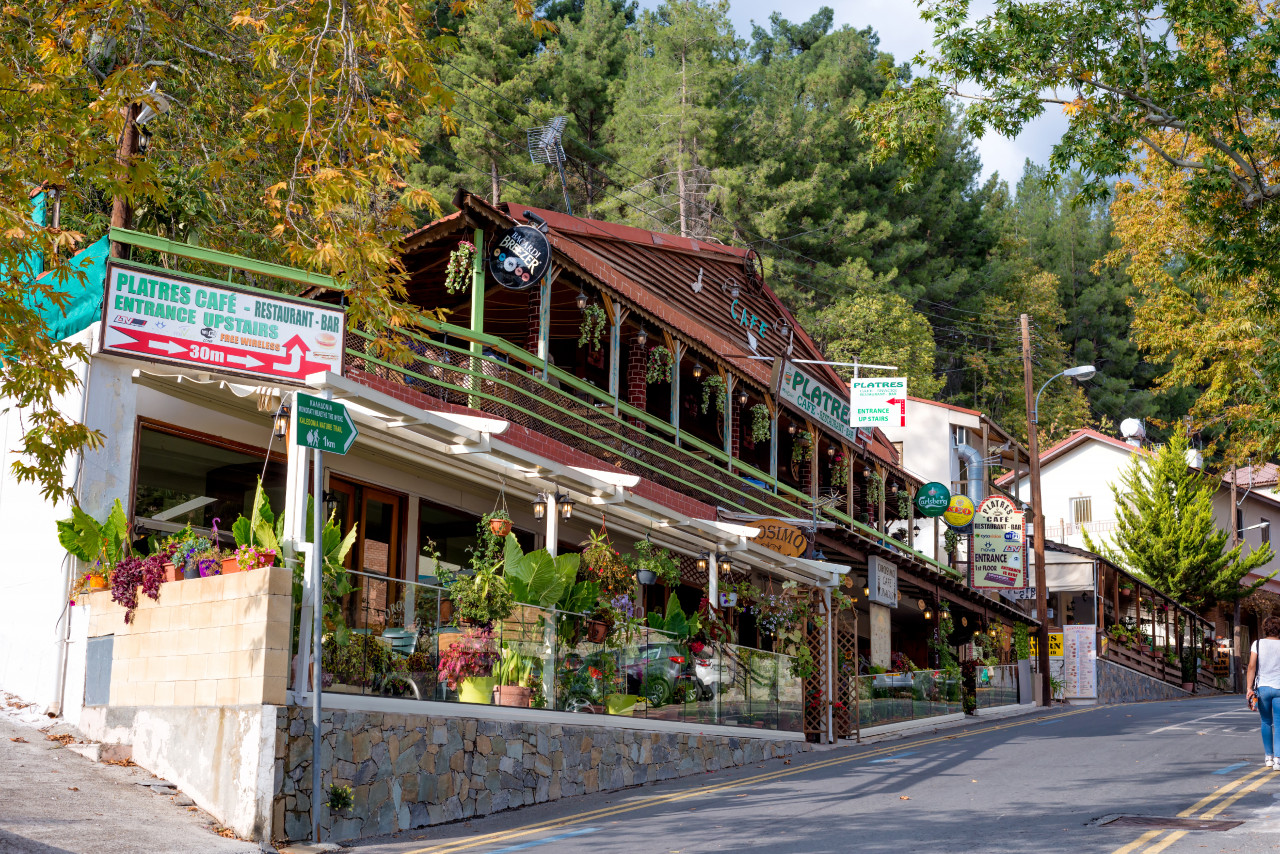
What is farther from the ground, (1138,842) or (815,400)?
(815,400)

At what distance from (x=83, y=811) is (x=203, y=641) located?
1918mm

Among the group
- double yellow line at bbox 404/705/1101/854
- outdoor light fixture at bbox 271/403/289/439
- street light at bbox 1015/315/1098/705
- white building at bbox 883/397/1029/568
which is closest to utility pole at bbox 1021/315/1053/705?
street light at bbox 1015/315/1098/705

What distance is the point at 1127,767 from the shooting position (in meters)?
14.7

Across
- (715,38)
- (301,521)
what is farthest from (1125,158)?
(715,38)

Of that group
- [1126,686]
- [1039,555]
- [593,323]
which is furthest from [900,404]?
[1126,686]

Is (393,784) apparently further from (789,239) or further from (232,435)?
(789,239)

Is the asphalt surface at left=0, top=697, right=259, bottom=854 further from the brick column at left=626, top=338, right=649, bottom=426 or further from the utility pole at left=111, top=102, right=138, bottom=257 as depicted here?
the brick column at left=626, top=338, right=649, bottom=426

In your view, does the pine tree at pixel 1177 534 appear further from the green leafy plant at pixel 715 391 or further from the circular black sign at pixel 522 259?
the circular black sign at pixel 522 259

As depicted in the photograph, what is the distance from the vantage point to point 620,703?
15359 mm

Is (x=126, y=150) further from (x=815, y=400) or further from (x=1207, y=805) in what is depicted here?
(x=815, y=400)

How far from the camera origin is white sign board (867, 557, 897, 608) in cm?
2658

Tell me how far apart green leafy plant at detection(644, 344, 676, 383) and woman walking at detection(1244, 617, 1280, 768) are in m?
Answer: 11.2

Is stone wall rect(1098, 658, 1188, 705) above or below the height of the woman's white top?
below

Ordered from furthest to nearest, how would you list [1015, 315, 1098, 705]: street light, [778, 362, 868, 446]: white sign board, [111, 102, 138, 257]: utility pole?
[1015, 315, 1098, 705]: street light < [778, 362, 868, 446]: white sign board < [111, 102, 138, 257]: utility pole
